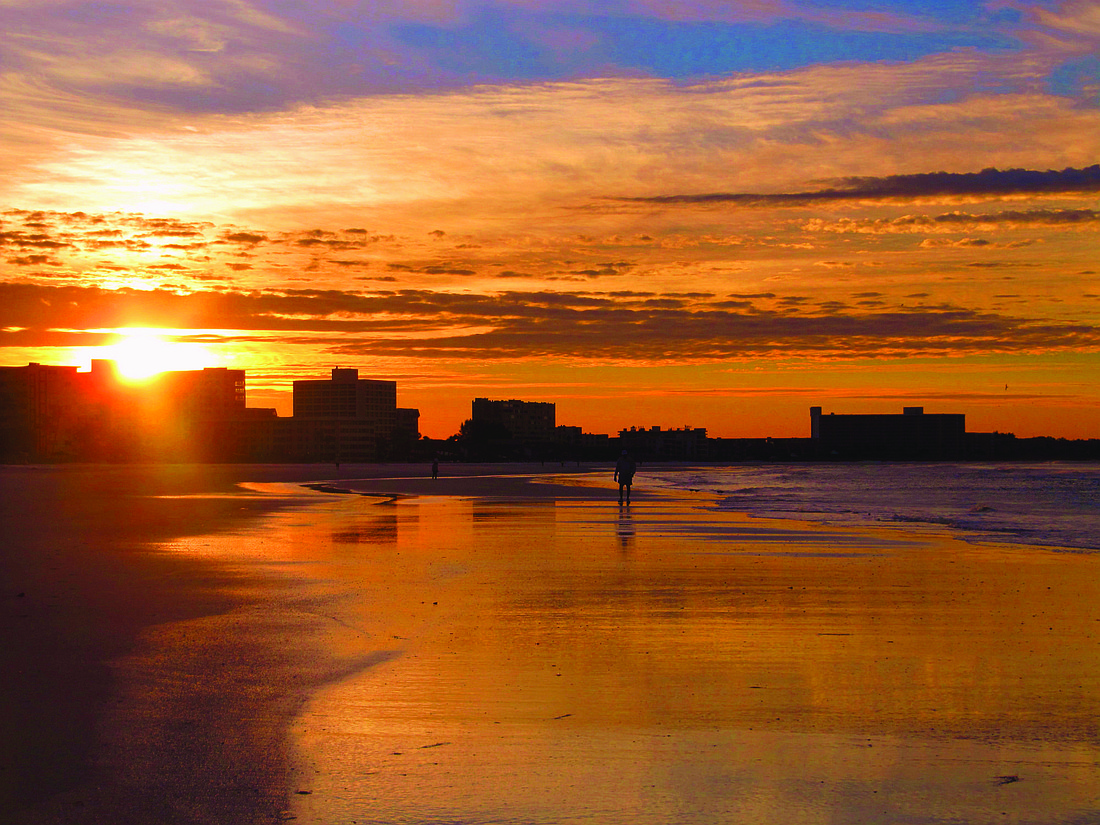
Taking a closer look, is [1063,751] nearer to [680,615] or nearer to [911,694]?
[911,694]

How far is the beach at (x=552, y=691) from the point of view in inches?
216

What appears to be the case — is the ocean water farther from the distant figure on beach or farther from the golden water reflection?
the golden water reflection

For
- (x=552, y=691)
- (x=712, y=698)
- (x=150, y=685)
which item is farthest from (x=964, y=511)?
(x=150, y=685)

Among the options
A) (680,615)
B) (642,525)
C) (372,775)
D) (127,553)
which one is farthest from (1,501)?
(372,775)

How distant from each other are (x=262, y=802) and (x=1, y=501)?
35491mm

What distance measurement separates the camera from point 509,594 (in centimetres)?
1301

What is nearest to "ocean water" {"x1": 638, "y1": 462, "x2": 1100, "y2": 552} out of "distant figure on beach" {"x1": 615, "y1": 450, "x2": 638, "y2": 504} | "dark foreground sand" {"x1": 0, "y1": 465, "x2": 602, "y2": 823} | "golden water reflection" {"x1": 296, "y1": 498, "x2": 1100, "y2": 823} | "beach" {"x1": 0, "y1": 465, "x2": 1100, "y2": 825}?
"distant figure on beach" {"x1": 615, "y1": 450, "x2": 638, "y2": 504}

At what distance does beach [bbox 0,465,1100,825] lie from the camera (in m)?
5.48

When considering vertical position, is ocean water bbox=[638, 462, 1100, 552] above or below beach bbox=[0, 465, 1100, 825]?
below

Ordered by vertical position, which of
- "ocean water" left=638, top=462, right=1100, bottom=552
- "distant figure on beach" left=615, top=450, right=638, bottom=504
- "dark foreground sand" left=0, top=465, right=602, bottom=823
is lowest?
"ocean water" left=638, top=462, right=1100, bottom=552

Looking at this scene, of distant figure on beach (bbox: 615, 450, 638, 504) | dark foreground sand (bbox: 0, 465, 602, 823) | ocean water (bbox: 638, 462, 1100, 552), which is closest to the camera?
dark foreground sand (bbox: 0, 465, 602, 823)

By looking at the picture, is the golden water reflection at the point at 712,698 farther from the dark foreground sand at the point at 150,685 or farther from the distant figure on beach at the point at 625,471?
the distant figure on beach at the point at 625,471

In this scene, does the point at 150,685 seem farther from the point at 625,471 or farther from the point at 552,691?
the point at 625,471

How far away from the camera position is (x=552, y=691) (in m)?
7.84
